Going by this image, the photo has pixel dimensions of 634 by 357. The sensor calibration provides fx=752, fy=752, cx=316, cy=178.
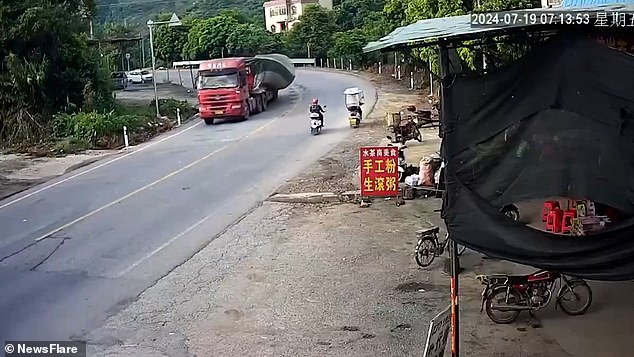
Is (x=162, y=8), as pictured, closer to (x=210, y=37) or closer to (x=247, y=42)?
(x=210, y=37)

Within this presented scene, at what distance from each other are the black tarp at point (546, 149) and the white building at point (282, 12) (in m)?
85.6

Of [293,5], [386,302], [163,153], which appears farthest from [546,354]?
[293,5]

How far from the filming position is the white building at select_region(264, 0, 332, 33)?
92250mm

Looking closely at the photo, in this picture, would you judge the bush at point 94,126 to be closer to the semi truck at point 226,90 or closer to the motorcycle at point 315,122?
the semi truck at point 226,90

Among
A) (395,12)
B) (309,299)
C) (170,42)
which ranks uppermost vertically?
(170,42)

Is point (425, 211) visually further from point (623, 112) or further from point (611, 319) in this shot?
point (623, 112)

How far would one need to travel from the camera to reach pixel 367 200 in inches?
635

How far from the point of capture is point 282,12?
94.8 meters

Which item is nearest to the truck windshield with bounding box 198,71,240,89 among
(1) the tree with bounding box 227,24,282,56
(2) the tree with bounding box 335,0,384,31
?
(1) the tree with bounding box 227,24,282,56

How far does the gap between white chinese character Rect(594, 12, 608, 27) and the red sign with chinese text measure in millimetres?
9957

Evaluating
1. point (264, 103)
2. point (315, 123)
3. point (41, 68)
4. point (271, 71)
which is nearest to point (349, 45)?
point (271, 71)

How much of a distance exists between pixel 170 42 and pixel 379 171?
204 ft

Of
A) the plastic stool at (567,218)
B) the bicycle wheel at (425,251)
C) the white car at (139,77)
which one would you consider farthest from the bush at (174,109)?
the plastic stool at (567,218)

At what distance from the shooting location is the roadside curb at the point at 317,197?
16.6 meters
